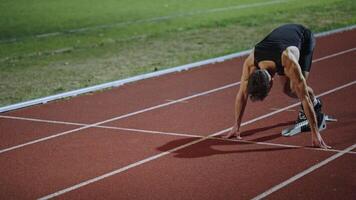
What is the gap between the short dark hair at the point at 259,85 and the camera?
296 inches

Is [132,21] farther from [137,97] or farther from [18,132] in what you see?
[18,132]

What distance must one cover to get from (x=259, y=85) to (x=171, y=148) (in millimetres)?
1396

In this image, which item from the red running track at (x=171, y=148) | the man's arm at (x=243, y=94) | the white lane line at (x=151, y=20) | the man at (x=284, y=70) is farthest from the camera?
the white lane line at (x=151, y=20)

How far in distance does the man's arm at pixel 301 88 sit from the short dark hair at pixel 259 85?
1.37ft

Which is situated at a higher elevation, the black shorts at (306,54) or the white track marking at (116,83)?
the black shorts at (306,54)

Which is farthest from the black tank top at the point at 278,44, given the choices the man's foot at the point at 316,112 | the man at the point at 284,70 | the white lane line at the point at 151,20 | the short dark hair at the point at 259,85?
the white lane line at the point at 151,20

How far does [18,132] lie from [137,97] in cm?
237

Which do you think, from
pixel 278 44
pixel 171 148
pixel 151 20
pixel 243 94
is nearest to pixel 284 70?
pixel 278 44

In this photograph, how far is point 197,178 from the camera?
7148 mm

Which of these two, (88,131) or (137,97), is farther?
(137,97)

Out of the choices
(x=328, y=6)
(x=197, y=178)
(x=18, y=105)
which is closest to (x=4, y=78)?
(x=18, y=105)

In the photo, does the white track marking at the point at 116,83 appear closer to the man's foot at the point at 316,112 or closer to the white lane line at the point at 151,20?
the man's foot at the point at 316,112

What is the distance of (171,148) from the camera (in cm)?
826

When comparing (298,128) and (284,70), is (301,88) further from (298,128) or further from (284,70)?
(298,128)
